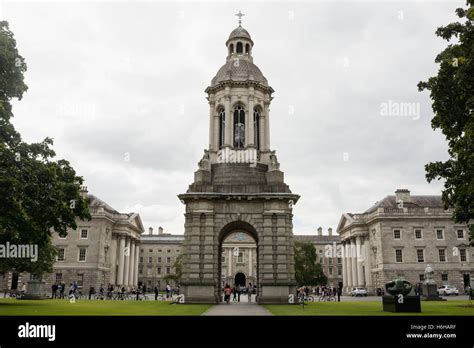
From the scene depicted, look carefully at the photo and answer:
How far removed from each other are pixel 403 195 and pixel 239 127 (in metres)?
48.9

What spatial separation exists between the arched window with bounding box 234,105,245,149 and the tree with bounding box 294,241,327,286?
51.2 metres

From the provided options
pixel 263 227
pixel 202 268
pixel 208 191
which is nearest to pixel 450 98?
Answer: pixel 263 227

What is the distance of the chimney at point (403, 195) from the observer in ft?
252

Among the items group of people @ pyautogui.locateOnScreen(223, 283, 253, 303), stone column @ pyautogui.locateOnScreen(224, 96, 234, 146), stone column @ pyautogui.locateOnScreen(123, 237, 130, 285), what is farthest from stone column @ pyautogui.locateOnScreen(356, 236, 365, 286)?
stone column @ pyautogui.locateOnScreen(224, 96, 234, 146)

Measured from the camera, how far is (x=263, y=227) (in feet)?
108

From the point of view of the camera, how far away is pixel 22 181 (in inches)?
900

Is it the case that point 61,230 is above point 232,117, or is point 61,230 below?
below

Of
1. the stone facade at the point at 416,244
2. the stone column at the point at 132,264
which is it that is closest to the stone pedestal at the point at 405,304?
the stone facade at the point at 416,244

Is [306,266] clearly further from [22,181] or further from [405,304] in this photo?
[22,181]

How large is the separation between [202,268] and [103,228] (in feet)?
157

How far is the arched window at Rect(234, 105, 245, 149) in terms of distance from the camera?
38125 millimetres

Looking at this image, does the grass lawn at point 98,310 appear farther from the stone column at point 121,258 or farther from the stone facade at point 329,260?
the stone facade at point 329,260
